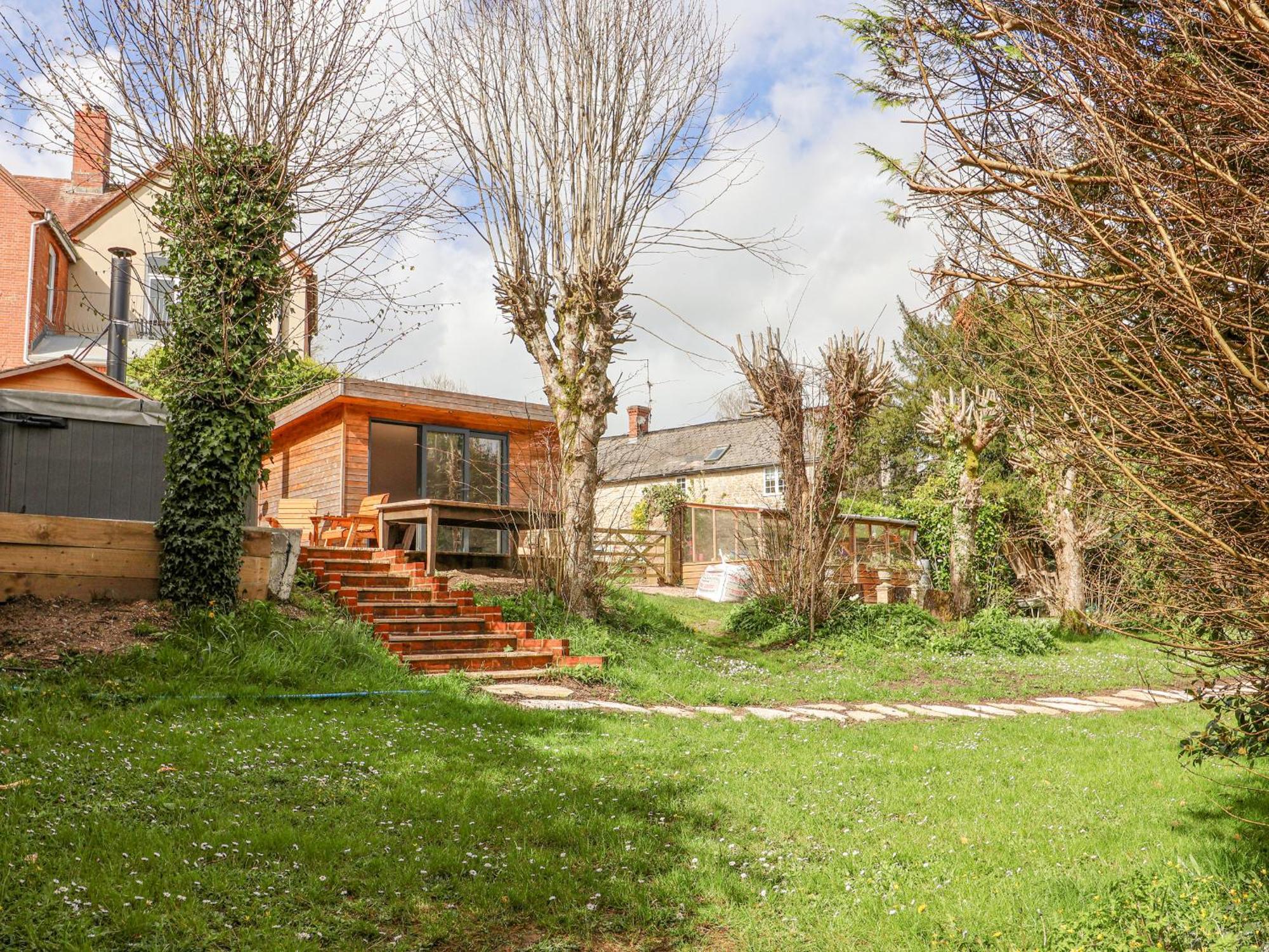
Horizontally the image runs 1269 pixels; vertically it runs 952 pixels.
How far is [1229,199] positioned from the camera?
302 cm

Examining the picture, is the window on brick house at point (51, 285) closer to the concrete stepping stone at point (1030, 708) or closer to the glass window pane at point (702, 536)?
the glass window pane at point (702, 536)

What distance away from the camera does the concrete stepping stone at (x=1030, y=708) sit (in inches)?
354

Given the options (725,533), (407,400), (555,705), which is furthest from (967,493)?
(555,705)

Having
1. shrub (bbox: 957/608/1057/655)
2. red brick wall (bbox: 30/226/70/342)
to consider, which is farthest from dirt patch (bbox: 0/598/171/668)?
red brick wall (bbox: 30/226/70/342)

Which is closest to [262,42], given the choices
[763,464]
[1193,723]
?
[1193,723]

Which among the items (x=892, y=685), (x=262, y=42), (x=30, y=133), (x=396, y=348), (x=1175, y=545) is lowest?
(x=892, y=685)

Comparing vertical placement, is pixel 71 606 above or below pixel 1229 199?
below

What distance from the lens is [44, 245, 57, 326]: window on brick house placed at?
21453mm

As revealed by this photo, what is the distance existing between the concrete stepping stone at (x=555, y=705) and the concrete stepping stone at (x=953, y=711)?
11.1 feet

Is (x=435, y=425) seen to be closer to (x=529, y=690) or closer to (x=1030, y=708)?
(x=529, y=690)

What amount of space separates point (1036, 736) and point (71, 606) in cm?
814

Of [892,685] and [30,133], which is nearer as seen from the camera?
[30,133]

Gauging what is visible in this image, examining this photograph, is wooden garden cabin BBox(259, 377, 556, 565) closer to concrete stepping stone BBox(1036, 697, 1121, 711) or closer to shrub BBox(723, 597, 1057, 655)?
shrub BBox(723, 597, 1057, 655)

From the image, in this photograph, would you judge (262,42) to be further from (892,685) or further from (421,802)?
(892,685)
